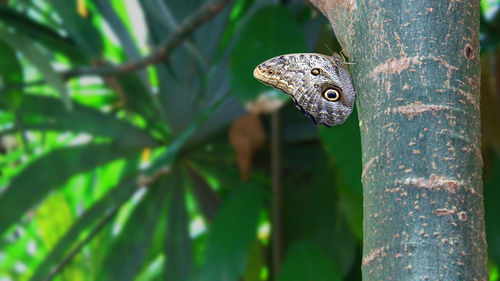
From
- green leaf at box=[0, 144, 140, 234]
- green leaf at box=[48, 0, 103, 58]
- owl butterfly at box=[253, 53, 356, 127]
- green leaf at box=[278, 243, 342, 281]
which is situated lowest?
green leaf at box=[278, 243, 342, 281]

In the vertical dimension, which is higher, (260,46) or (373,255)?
(260,46)

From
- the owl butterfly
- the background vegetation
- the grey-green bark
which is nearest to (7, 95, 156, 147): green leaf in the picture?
the background vegetation

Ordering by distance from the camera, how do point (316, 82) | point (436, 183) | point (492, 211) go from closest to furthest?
point (436, 183) < point (316, 82) < point (492, 211)

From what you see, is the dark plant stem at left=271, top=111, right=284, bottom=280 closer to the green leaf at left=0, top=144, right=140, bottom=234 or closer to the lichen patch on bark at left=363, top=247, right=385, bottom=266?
the green leaf at left=0, top=144, right=140, bottom=234

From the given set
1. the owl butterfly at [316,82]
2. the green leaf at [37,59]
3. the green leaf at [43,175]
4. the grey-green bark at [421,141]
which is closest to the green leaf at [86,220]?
the green leaf at [43,175]

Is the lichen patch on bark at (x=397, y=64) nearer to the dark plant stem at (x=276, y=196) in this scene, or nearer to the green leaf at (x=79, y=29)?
the dark plant stem at (x=276, y=196)

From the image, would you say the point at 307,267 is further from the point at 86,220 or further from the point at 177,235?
the point at 86,220

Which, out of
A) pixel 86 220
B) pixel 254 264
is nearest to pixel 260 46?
pixel 254 264
